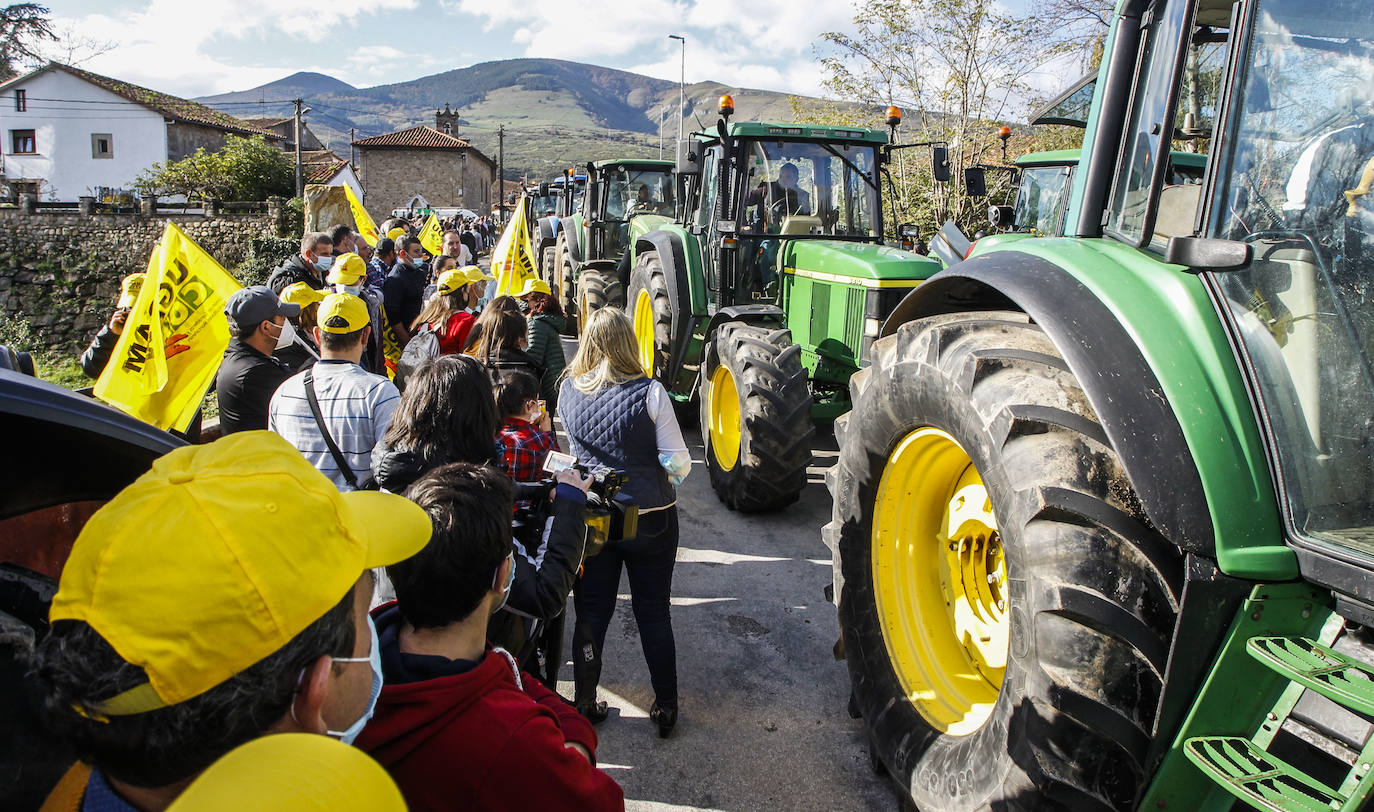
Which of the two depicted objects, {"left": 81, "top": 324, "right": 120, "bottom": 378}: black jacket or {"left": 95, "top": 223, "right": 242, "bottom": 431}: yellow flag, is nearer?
{"left": 95, "top": 223, "right": 242, "bottom": 431}: yellow flag

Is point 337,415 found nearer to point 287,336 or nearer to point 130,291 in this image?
point 287,336

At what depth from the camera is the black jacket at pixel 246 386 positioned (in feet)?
12.0

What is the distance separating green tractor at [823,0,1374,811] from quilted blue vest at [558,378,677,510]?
1.32 m

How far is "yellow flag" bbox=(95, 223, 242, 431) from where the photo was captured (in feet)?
12.7

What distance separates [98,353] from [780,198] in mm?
4465

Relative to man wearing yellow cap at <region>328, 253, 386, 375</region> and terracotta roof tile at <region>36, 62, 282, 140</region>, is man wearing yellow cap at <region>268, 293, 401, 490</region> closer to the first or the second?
man wearing yellow cap at <region>328, 253, 386, 375</region>

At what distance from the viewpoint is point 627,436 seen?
326 centimetres

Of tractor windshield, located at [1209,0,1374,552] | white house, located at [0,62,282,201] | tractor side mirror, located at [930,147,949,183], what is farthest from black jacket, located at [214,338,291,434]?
white house, located at [0,62,282,201]

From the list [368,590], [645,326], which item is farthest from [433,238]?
[368,590]

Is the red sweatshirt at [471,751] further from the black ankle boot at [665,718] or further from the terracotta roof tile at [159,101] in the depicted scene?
the terracotta roof tile at [159,101]

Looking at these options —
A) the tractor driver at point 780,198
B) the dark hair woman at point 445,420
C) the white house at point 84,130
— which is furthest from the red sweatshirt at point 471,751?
the white house at point 84,130

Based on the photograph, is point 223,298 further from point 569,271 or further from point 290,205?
point 290,205

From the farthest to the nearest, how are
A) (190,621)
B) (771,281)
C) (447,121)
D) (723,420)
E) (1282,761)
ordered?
(447,121) < (771,281) < (723,420) < (1282,761) < (190,621)

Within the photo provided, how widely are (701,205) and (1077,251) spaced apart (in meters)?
4.71
